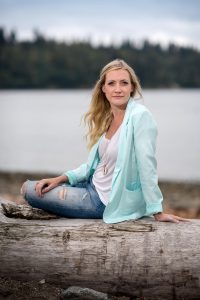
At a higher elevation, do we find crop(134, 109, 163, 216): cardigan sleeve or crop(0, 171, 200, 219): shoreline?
crop(134, 109, 163, 216): cardigan sleeve

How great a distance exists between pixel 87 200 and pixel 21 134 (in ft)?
162

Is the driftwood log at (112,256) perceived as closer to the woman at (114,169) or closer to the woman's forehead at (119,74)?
the woman at (114,169)

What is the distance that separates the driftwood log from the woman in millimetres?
193

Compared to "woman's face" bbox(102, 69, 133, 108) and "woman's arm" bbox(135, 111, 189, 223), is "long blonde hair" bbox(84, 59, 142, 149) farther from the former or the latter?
"woman's arm" bbox(135, 111, 189, 223)

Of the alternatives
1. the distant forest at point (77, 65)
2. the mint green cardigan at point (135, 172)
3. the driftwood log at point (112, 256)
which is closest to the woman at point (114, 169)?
the mint green cardigan at point (135, 172)

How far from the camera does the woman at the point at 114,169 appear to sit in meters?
4.97

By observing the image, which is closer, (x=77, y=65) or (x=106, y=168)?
(x=106, y=168)

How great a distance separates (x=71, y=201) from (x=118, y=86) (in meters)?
1.18

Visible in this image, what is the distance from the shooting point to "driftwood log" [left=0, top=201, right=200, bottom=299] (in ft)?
15.9

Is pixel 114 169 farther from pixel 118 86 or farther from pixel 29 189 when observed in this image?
pixel 29 189

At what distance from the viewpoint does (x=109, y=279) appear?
4918 mm

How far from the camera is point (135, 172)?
5090 millimetres

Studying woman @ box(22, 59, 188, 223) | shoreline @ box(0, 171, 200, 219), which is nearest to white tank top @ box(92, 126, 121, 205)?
woman @ box(22, 59, 188, 223)

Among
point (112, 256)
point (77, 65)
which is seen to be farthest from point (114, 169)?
point (77, 65)
